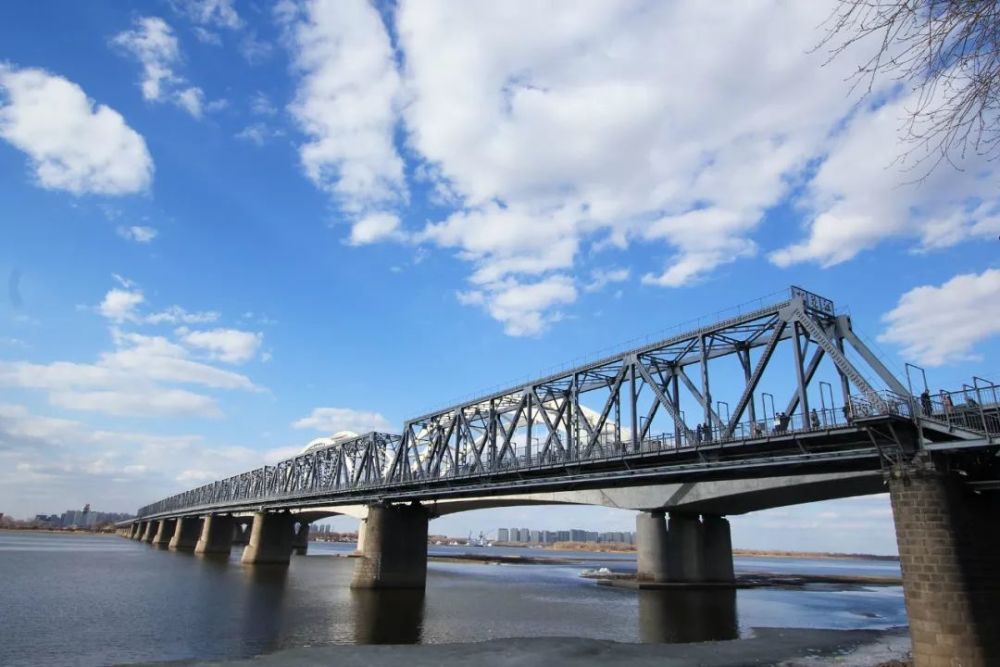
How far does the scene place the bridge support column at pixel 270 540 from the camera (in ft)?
325

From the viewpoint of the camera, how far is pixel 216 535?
12650 centimetres

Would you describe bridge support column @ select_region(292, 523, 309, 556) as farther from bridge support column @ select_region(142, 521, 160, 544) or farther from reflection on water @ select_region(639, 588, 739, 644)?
reflection on water @ select_region(639, 588, 739, 644)

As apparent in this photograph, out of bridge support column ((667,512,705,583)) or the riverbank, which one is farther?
bridge support column ((667,512,705,583))

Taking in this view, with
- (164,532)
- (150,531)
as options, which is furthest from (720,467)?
(150,531)

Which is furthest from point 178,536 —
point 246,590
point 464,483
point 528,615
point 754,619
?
point 754,619

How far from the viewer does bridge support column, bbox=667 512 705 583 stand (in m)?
74.2

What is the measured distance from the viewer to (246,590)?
58.5 metres

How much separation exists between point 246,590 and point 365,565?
1087 centimetres

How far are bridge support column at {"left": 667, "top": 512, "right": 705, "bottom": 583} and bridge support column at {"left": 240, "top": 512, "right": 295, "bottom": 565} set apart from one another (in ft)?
203

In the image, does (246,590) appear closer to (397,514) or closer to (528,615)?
(397,514)

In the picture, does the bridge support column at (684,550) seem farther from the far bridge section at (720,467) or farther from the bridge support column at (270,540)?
the bridge support column at (270,540)

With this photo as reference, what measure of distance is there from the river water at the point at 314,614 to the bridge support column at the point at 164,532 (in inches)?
4381

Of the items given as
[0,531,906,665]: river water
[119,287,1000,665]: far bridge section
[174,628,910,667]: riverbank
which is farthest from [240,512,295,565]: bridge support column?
[174,628,910,667]: riverbank

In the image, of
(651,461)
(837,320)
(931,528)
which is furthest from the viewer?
(651,461)
